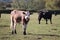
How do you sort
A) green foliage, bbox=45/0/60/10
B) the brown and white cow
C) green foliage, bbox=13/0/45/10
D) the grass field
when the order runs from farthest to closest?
green foliage, bbox=13/0/45/10 < green foliage, bbox=45/0/60/10 < the brown and white cow < the grass field

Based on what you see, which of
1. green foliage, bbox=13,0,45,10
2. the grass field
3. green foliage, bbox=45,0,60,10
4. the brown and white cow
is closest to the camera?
the grass field

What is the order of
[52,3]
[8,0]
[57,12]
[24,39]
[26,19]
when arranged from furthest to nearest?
[8,0], [52,3], [57,12], [26,19], [24,39]

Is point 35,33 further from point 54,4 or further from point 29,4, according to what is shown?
point 29,4

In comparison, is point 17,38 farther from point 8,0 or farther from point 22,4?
point 8,0

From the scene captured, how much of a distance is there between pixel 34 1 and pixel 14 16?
58.5 m

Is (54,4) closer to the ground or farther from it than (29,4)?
closer to the ground

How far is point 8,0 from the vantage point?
9388cm

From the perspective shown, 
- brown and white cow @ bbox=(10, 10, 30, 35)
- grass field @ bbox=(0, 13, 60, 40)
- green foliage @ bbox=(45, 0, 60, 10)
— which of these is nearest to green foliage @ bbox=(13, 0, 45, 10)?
green foliage @ bbox=(45, 0, 60, 10)

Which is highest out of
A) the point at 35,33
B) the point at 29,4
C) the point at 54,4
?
the point at 29,4

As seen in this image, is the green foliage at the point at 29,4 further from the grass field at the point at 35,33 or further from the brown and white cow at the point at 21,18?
the brown and white cow at the point at 21,18

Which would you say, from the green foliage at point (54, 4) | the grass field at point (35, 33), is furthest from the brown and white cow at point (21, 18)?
the green foliage at point (54, 4)

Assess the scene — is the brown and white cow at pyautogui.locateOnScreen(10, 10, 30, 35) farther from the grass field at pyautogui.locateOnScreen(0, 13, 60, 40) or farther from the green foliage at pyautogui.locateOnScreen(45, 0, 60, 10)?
the green foliage at pyautogui.locateOnScreen(45, 0, 60, 10)

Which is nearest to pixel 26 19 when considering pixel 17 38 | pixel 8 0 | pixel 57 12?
pixel 17 38

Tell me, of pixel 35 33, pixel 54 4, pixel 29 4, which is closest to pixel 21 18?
pixel 35 33
